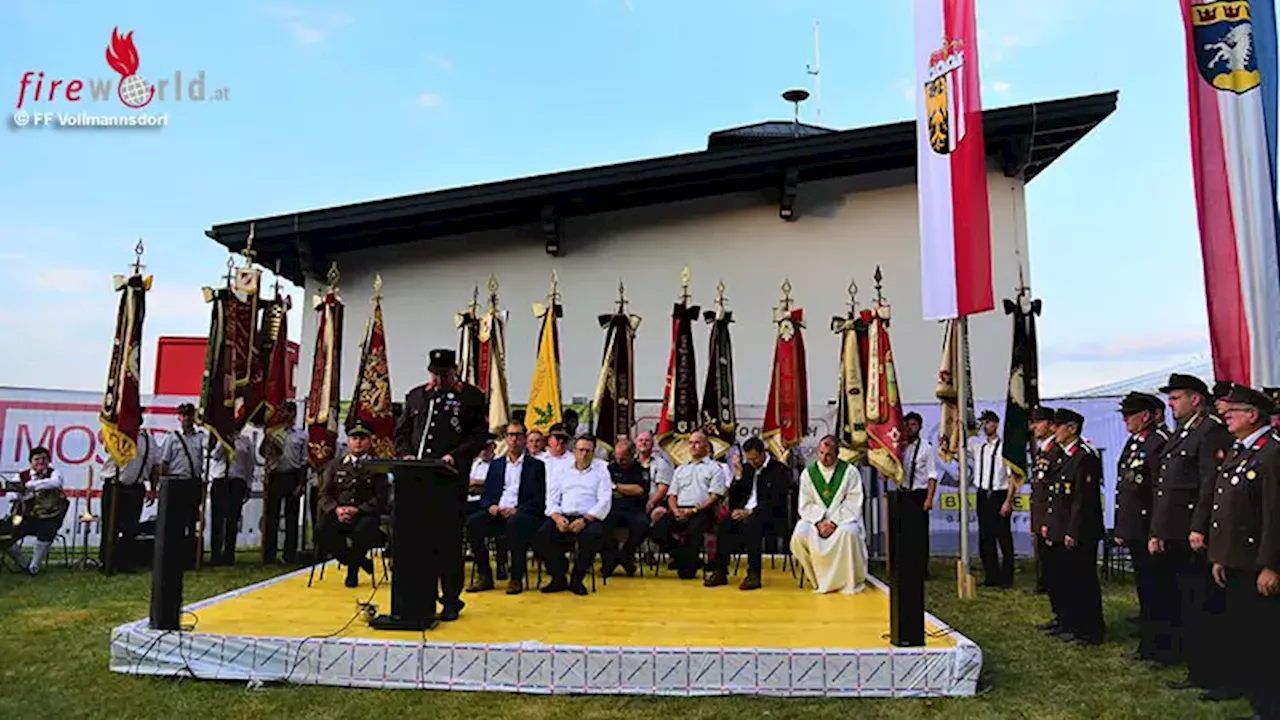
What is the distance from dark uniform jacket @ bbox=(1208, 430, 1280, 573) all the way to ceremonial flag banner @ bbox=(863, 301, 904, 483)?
4598 millimetres

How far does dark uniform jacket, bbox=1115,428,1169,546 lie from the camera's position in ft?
18.5

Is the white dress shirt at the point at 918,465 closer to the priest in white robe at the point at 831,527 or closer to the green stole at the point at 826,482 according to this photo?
the priest in white robe at the point at 831,527

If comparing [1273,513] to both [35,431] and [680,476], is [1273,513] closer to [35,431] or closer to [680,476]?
[680,476]

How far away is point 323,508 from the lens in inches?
301

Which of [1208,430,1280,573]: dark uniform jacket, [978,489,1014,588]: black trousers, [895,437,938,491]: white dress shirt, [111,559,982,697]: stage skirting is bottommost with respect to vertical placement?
[111,559,982,697]: stage skirting

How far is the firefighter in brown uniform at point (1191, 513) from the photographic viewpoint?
4.95 metres

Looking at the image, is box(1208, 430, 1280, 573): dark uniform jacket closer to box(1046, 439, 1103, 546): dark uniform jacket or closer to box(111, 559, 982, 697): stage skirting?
box(111, 559, 982, 697): stage skirting

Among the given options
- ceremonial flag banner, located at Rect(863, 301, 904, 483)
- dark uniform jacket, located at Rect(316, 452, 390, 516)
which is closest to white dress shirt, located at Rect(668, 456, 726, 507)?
ceremonial flag banner, located at Rect(863, 301, 904, 483)

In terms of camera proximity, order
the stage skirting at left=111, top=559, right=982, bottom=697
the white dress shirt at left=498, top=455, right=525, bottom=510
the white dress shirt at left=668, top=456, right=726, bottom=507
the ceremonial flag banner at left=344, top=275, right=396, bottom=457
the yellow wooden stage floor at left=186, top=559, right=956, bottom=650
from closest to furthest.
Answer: the stage skirting at left=111, top=559, right=982, bottom=697 → the yellow wooden stage floor at left=186, top=559, right=956, bottom=650 → the white dress shirt at left=498, top=455, right=525, bottom=510 → the white dress shirt at left=668, top=456, right=726, bottom=507 → the ceremonial flag banner at left=344, top=275, right=396, bottom=457

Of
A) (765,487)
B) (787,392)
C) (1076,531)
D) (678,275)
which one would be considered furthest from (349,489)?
(678,275)

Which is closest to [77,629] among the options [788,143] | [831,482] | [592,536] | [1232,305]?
[592,536]

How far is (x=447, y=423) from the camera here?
6055mm

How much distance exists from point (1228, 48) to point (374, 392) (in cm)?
814

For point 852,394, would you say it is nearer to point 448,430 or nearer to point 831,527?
point 831,527
